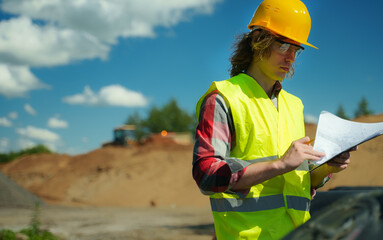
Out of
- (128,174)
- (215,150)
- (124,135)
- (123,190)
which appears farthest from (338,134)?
(124,135)

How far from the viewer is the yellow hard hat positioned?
68.4 inches

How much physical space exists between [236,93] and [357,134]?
520 mm

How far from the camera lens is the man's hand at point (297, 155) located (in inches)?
54.7

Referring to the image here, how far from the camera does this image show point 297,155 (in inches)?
55.0

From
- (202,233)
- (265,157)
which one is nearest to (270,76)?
(265,157)

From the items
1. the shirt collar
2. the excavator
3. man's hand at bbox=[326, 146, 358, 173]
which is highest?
the excavator

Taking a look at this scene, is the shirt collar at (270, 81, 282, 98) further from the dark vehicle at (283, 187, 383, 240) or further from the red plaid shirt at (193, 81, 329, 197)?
the dark vehicle at (283, 187, 383, 240)

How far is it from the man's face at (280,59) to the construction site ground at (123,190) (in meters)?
7.89

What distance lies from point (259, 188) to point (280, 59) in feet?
1.98

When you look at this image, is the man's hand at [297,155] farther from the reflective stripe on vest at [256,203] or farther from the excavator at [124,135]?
the excavator at [124,135]

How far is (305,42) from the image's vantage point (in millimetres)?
1802

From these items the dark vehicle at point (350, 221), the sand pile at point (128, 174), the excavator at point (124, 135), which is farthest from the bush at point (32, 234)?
the excavator at point (124, 135)

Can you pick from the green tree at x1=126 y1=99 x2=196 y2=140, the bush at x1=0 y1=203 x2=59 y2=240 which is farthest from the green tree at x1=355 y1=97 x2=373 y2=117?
the bush at x1=0 y1=203 x2=59 y2=240

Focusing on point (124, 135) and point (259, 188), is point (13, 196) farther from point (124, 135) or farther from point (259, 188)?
point (259, 188)
